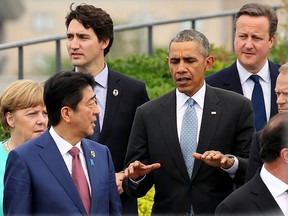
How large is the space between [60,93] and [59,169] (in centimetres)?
49

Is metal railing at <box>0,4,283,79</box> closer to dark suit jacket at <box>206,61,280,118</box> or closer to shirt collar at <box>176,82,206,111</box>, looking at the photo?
dark suit jacket at <box>206,61,280,118</box>

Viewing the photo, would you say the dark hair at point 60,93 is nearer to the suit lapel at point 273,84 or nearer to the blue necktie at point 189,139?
the blue necktie at point 189,139

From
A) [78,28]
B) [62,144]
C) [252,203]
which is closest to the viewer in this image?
[252,203]

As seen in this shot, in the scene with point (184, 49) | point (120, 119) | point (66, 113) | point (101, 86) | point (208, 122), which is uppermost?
point (184, 49)

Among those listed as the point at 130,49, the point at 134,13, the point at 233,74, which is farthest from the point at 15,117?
the point at 134,13

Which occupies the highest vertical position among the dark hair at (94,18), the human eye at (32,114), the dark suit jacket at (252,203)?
the dark hair at (94,18)

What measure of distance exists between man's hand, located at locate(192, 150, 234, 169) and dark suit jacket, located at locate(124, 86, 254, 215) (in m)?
0.31

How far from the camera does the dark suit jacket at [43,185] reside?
7.27m

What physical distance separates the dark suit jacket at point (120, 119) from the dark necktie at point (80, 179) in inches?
60.4

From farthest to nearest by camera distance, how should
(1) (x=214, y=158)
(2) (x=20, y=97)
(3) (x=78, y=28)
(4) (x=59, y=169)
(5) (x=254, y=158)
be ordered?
1. (3) (x=78, y=28)
2. (2) (x=20, y=97)
3. (5) (x=254, y=158)
4. (1) (x=214, y=158)
5. (4) (x=59, y=169)

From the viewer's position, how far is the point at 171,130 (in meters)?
8.47

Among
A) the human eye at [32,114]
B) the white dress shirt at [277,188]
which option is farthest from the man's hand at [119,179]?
the white dress shirt at [277,188]

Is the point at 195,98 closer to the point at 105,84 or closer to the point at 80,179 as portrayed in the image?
the point at 105,84

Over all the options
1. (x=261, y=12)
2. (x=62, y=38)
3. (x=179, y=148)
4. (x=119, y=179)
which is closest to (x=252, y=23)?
(x=261, y=12)
